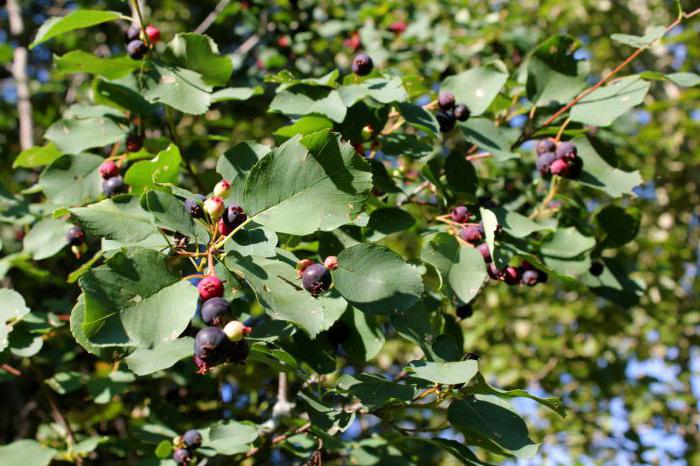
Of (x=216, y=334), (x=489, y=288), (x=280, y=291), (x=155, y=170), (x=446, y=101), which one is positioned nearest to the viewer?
(x=216, y=334)

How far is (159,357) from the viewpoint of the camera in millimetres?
1200

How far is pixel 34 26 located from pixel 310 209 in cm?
486

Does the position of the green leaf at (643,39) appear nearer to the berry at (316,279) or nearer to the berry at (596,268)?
the berry at (596,268)

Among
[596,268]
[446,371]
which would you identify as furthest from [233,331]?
[596,268]

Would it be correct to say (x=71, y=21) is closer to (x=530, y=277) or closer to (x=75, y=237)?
(x=75, y=237)

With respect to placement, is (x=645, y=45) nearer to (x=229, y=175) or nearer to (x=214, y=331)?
(x=229, y=175)

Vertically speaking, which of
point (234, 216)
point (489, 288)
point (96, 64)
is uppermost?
point (96, 64)

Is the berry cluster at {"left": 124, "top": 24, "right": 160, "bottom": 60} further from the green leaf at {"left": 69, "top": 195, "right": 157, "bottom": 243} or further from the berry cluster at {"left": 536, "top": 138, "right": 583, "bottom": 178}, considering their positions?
the berry cluster at {"left": 536, "top": 138, "right": 583, "bottom": 178}

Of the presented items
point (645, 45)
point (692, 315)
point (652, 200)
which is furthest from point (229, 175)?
point (652, 200)

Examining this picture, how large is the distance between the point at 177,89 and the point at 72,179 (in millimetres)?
446

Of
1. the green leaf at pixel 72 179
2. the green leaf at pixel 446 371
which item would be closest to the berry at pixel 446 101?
the green leaf at pixel 446 371

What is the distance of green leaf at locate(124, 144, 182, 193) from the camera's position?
4.23 feet

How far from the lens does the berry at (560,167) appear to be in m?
1.55

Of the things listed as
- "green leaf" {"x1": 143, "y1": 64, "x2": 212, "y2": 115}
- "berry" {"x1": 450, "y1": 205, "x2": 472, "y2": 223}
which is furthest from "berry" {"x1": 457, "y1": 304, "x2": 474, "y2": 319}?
"green leaf" {"x1": 143, "y1": 64, "x2": 212, "y2": 115}
